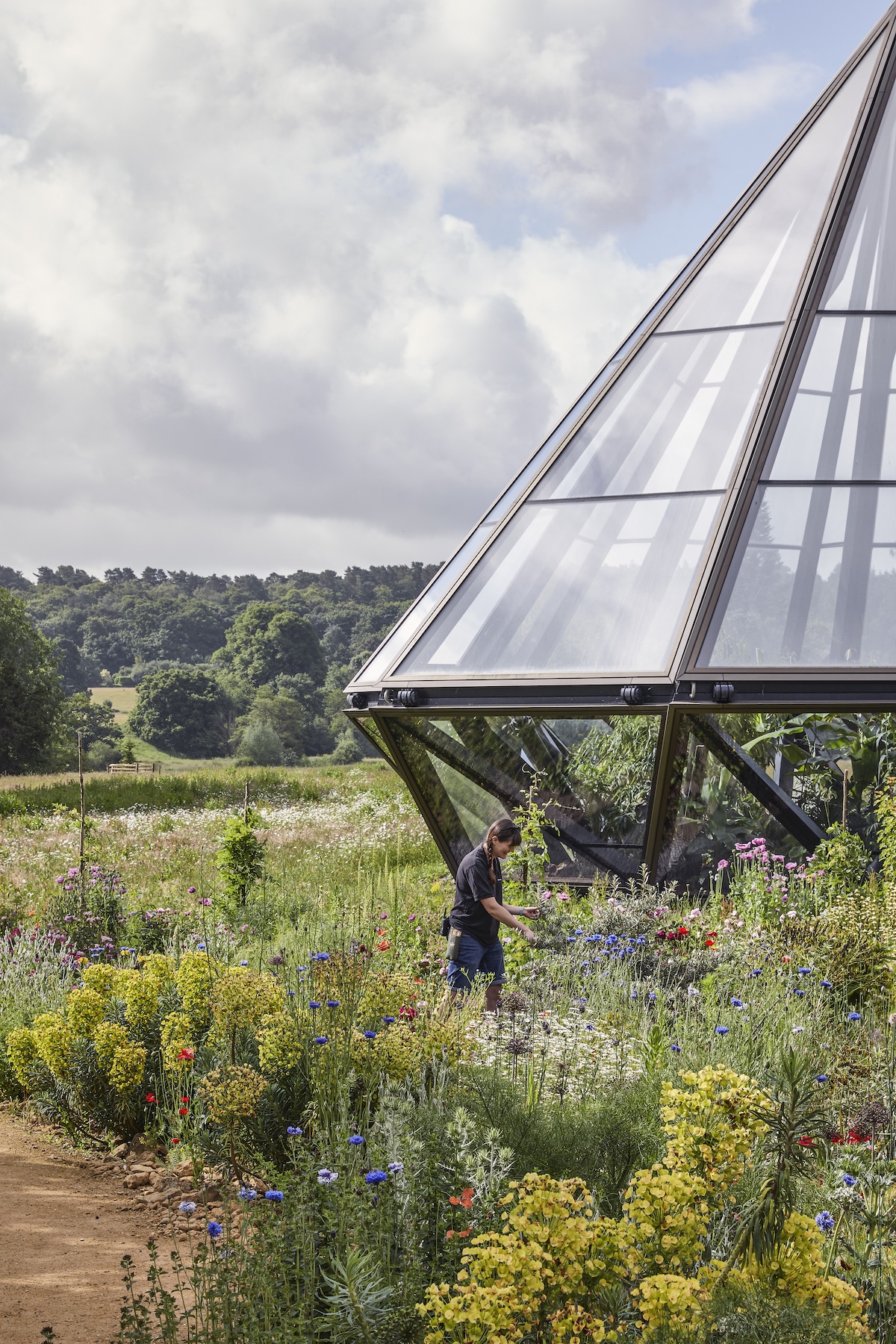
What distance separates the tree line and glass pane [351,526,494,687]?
33766 mm

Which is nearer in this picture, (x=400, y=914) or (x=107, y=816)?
(x=400, y=914)

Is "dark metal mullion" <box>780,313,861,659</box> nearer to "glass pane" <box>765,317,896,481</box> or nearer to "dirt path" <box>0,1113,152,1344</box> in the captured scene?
"glass pane" <box>765,317,896,481</box>

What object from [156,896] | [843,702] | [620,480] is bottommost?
[156,896]

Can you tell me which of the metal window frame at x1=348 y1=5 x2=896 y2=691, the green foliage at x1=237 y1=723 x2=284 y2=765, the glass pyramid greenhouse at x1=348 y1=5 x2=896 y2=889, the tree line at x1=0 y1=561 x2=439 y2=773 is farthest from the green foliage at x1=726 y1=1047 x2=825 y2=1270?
the green foliage at x1=237 y1=723 x2=284 y2=765

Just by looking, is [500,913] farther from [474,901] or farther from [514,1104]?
[514,1104]

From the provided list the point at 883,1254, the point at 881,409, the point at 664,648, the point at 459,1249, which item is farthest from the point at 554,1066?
the point at 881,409

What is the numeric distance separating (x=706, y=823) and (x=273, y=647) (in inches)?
2962

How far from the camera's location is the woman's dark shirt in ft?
18.9

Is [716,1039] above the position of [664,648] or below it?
below

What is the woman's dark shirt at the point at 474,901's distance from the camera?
18.9 ft

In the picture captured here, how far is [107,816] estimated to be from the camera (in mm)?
18594

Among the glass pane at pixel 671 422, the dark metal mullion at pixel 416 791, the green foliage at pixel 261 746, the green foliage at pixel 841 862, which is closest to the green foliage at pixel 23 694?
the green foliage at pixel 261 746

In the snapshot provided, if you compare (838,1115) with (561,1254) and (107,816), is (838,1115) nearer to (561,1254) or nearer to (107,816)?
(561,1254)

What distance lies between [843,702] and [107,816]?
608 inches
